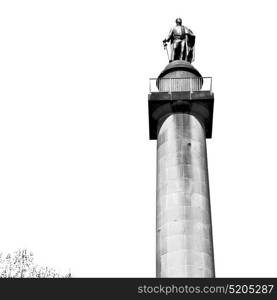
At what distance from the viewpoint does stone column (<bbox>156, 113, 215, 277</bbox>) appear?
22.9 m

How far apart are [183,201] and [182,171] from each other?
153cm

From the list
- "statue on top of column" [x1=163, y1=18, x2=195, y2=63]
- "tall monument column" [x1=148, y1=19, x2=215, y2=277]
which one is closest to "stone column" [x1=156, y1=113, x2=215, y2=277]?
"tall monument column" [x1=148, y1=19, x2=215, y2=277]

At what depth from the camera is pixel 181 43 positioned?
30859 mm

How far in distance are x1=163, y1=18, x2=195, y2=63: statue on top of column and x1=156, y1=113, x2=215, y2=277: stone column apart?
5113mm

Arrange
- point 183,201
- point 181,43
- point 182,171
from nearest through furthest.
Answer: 1. point 183,201
2. point 182,171
3. point 181,43

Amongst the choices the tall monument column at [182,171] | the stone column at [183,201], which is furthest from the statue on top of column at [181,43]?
the stone column at [183,201]

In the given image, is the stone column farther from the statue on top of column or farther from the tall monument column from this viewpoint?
the statue on top of column

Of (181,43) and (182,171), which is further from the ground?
(181,43)

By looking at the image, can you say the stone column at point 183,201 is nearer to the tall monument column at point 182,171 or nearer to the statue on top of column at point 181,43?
the tall monument column at point 182,171

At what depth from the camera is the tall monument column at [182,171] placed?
75.7 feet

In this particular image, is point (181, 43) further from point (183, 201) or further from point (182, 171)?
point (183, 201)

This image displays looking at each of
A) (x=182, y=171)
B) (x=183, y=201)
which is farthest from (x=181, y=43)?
(x=183, y=201)
